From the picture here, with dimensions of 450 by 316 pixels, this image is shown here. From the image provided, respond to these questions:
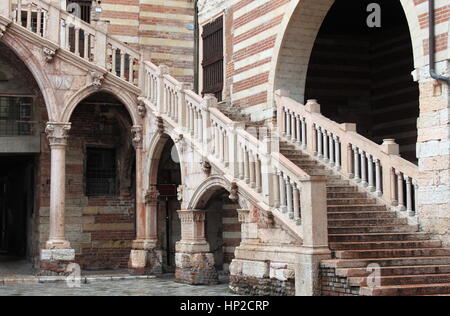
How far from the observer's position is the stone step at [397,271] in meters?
10.8

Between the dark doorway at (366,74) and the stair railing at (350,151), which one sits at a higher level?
the dark doorway at (366,74)

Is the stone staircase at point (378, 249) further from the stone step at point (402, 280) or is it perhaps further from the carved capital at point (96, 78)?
the carved capital at point (96, 78)

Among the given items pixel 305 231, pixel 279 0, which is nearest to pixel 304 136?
pixel 279 0

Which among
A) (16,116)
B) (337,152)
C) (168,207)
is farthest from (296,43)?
(16,116)

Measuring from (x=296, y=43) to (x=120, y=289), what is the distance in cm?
654

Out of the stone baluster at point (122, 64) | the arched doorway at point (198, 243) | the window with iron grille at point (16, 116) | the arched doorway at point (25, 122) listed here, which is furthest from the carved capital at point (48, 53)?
the arched doorway at point (198, 243)

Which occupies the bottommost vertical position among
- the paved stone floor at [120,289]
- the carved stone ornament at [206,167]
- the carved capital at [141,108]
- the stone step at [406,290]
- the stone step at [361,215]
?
the paved stone floor at [120,289]

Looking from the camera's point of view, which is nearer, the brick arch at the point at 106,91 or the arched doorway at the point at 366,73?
the brick arch at the point at 106,91

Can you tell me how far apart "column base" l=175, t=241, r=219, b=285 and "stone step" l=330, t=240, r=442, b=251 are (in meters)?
4.18

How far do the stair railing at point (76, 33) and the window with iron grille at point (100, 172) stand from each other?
2.46m

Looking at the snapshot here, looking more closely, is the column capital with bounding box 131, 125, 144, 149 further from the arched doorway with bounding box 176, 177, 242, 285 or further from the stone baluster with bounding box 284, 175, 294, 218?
the stone baluster with bounding box 284, 175, 294, 218

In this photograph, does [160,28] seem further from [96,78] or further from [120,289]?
[120,289]

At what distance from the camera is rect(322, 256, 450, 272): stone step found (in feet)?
36.1
